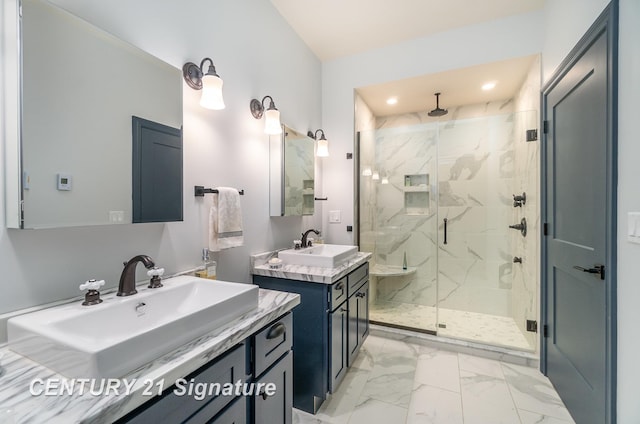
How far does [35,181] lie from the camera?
2.96ft

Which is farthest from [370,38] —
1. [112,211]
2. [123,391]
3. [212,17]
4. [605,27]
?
[123,391]

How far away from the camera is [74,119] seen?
1.00 m

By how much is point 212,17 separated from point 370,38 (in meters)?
1.52

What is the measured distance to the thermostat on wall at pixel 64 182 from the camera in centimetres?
96

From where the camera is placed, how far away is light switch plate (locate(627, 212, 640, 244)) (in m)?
1.11


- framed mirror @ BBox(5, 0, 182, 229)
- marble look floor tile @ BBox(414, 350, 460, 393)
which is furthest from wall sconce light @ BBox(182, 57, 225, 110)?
marble look floor tile @ BBox(414, 350, 460, 393)

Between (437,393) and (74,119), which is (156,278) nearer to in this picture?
(74,119)

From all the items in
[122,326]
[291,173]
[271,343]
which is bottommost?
[271,343]

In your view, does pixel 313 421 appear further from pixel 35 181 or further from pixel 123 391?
pixel 35 181

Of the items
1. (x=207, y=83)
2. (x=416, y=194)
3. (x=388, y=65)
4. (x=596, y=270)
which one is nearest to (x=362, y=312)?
(x=596, y=270)

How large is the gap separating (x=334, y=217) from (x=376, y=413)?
164 cm

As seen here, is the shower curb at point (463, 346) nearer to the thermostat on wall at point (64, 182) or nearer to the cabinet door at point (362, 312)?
the cabinet door at point (362, 312)

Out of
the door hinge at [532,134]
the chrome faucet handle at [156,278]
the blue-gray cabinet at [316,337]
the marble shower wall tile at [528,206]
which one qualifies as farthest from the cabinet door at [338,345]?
the door hinge at [532,134]

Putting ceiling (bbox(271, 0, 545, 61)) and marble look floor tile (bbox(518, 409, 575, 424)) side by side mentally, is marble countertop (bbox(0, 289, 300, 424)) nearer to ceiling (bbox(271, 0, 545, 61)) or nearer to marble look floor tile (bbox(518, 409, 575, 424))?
marble look floor tile (bbox(518, 409, 575, 424))
